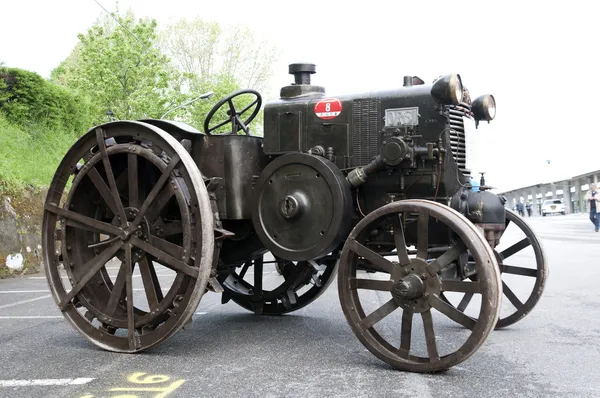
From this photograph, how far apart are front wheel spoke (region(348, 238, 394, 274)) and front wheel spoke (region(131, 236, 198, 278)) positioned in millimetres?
1275

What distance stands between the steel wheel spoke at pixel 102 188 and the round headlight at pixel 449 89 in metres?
2.89

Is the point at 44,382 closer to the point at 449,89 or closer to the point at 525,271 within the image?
the point at 449,89

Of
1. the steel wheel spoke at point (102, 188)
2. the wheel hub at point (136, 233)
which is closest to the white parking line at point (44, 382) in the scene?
the wheel hub at point (136, 233)

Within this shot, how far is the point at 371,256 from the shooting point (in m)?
5.21

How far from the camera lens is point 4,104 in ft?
72.9

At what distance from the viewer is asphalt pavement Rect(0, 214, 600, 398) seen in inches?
180

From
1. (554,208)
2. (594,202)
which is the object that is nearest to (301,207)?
(594,202)

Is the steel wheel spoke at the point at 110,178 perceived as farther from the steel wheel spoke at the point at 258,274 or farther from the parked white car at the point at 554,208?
the parked white car at the point at 554,208

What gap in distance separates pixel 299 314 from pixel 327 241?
7.44 ft

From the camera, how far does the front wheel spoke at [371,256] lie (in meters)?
5.19

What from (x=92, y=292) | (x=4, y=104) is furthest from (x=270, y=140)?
(x=4, y=104)

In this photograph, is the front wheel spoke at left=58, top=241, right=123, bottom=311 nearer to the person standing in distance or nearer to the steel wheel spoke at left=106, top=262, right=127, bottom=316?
the steel wheel spoke at left=106, top=262, right=127, bottom=316

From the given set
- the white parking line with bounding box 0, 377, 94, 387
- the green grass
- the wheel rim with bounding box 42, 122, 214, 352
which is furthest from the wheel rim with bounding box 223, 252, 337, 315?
the green grass

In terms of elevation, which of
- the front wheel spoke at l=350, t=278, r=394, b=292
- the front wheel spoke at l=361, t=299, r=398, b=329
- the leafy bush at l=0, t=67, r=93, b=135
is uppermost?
the leafy bush at l=0, t=67, r=93, b=135
